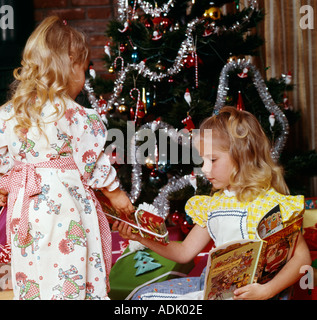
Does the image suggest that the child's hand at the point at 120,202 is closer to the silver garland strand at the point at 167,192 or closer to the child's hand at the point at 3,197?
the child's hand at the point at 3,197

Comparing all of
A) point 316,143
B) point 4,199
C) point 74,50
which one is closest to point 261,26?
point 316,143

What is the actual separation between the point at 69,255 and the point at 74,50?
605mm

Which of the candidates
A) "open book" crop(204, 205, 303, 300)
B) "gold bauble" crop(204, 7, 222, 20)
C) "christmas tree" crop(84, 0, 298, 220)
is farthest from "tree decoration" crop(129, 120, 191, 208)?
"open book" crop(204, 205, 303, 300)

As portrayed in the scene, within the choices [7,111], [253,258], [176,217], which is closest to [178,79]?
[176,217]

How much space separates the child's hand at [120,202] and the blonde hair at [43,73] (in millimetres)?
284

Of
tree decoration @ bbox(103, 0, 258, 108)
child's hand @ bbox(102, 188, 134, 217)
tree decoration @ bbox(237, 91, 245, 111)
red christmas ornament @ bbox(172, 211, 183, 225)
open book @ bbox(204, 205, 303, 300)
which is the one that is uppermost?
tree decoration @ bbox(103, 0, 258, 108)

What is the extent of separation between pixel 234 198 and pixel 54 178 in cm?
52

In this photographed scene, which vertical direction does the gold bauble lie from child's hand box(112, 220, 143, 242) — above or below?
above

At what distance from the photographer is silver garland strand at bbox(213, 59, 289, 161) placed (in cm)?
212

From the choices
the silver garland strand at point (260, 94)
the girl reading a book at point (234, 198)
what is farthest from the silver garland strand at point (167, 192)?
the girl reading a book at point (234, 198)

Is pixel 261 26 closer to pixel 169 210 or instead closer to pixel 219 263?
pixel 169 210

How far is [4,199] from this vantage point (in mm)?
1452

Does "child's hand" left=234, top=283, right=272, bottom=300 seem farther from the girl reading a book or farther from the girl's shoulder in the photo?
the girl's shoulder

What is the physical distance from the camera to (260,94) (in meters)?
2.22
